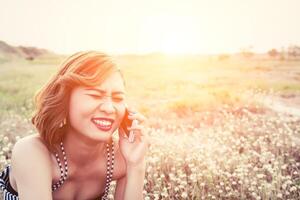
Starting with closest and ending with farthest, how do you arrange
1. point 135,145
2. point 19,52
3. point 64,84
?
point 64,84 → point 135,145 → point 19,52

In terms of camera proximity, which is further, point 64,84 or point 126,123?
point 126,123

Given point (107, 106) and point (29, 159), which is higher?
point (107, 106)

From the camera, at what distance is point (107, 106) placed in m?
2.39

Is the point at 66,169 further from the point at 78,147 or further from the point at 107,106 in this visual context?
the point at 107,106

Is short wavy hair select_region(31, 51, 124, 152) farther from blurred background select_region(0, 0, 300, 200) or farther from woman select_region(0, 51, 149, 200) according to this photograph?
blurred background select_region(0, 0, 300, 200)

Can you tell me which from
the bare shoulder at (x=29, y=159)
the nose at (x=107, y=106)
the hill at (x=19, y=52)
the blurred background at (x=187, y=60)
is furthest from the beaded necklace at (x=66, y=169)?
the hill at (x=19, y=52)

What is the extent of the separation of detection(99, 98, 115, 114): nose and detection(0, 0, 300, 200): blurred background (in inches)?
55.4

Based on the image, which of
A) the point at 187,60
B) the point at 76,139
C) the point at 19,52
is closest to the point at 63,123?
the point at 76,139

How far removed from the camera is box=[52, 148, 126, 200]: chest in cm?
256

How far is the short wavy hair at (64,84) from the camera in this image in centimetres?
234

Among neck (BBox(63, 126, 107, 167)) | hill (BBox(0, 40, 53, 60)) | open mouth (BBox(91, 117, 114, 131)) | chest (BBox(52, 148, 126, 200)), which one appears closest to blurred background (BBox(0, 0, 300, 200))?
hill (BBox(0, 40, 53, 60))

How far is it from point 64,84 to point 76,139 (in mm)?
278

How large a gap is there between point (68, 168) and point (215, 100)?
6.16ft

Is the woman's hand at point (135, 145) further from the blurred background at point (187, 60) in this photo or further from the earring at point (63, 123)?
the blurred background at point (187, 60)
